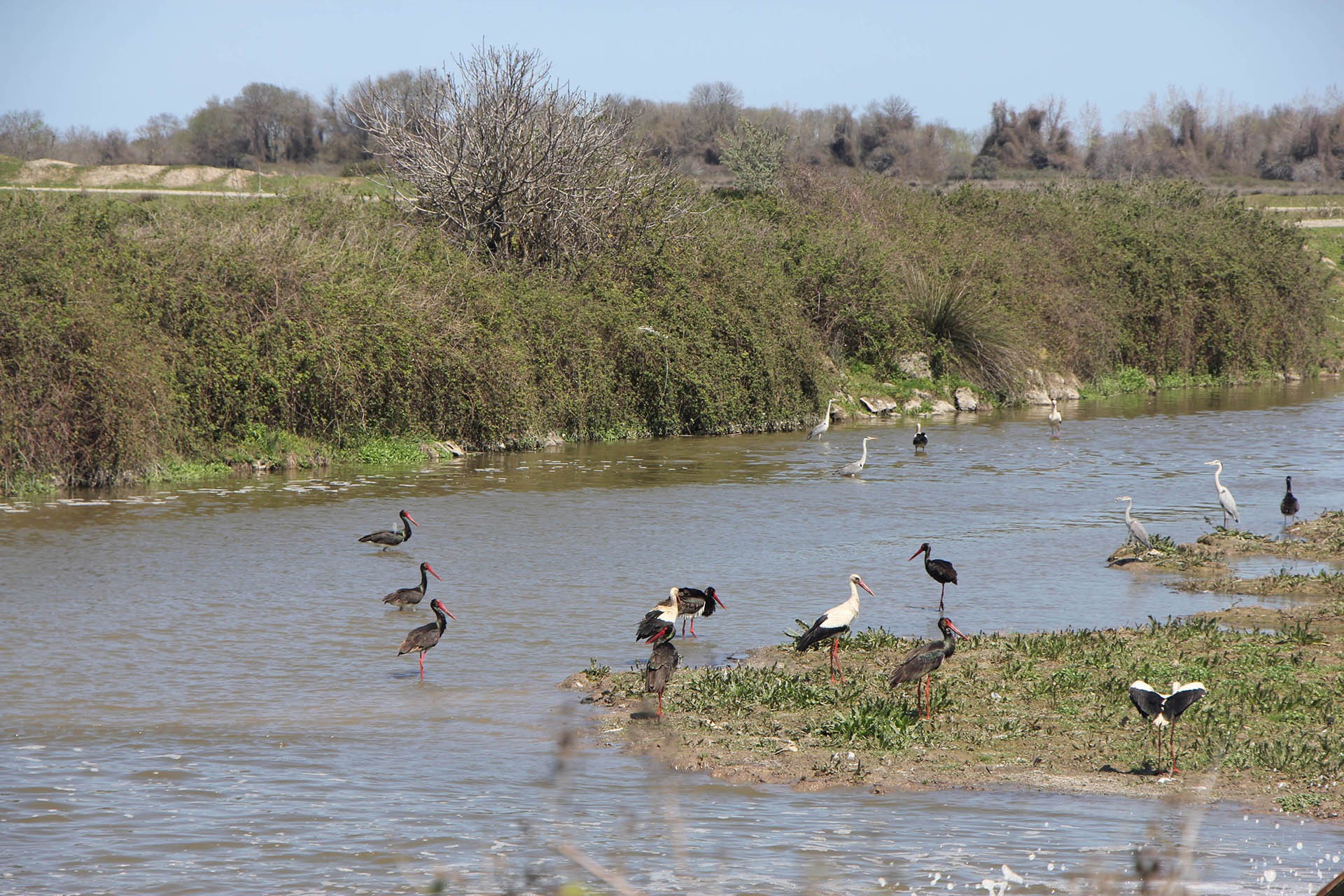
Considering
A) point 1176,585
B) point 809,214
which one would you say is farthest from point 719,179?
point 1176,585

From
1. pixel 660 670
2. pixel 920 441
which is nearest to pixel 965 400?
pixel 920 441

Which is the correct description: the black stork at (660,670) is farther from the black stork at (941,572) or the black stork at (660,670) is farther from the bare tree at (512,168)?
the bare tree at (512,168)

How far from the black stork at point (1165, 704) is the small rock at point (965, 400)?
2756 cm

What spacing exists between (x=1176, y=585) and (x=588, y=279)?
18.2 meters

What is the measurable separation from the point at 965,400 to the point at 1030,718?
2715cm

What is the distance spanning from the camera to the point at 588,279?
29.7m

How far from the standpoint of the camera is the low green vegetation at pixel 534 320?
66.8ft

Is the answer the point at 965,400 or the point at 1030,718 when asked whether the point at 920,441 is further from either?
the point at 1030,718

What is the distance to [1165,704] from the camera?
7918 millimetres

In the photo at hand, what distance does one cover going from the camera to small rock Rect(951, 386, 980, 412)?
3538cm

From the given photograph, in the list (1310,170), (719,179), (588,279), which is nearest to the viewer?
Answer: (588,279)

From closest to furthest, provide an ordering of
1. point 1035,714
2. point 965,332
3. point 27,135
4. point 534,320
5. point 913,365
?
point 1035,714 < point 534,320 < point 913,365 < point 965,332 < point 27,135

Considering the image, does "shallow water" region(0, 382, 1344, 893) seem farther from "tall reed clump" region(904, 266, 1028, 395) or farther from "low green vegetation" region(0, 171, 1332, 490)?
"tall reed clump" region(904, 266, 1028, 395)

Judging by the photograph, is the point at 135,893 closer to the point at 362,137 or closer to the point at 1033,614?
the point at 1033,614
